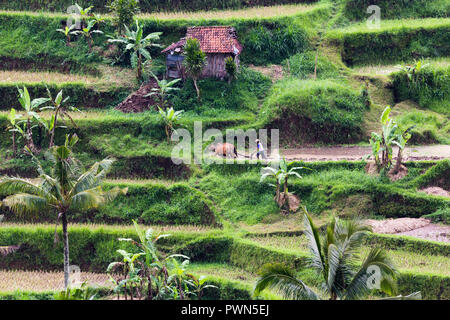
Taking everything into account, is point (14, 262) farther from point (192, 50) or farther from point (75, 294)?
point (192, 50)

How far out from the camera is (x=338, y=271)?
594 inches

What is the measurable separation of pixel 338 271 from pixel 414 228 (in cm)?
803

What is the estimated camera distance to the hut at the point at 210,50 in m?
28.8

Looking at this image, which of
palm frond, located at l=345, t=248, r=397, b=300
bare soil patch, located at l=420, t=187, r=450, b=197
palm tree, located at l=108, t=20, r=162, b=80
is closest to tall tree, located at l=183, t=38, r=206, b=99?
palm tree, located at l=108, t=20, r=162, b=80

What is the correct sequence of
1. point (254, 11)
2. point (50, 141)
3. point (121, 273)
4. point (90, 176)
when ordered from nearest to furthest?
point (90, 176) < point (121, 273) < point (50, 141) < point (254, 11)

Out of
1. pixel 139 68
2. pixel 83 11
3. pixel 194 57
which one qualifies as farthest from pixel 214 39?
pixel 83 11

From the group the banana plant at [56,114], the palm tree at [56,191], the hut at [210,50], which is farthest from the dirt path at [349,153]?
the palm tree at [56,191]

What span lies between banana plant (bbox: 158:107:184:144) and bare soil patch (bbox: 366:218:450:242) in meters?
8.14

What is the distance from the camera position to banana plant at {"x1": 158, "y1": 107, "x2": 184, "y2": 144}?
26438 millimetres

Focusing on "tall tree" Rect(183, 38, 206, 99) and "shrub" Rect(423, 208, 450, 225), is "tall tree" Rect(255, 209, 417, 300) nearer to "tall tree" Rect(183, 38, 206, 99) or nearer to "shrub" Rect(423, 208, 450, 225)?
"shrub" Rect(423, 208, 450, 225)

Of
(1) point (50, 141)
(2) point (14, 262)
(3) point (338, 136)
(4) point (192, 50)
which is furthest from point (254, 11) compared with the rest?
(2) point (14, 262)

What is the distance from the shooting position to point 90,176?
19.1 meters

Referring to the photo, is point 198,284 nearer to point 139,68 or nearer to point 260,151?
point 260,151

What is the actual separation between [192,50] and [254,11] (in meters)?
6.86
